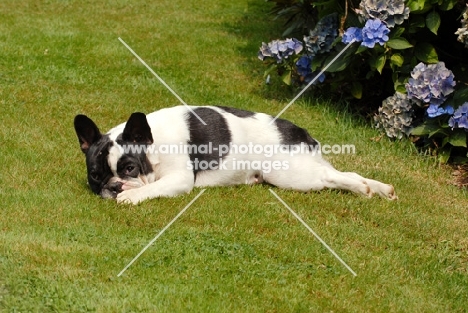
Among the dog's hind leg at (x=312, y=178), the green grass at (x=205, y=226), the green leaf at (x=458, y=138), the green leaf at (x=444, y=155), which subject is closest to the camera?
the green grass at (x=205, y=226)

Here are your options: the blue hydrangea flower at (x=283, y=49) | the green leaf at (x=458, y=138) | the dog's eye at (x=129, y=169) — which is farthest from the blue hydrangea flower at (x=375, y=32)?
the dog's eye at (x=129, y=169)

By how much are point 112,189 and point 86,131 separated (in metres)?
0.56

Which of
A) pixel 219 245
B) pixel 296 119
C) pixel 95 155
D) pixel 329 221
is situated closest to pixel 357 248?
pixel 329 221

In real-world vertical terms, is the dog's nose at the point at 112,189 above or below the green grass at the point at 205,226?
above

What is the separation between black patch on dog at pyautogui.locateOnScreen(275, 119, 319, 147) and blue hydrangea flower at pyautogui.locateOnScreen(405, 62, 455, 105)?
1639 mm

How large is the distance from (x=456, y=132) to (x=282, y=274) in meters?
3.47

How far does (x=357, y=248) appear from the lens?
607cm

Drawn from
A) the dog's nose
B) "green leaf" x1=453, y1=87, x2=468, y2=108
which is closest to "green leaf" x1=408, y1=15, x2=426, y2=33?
"green leaf" x1=453, y1=87, x2=468, y2=108

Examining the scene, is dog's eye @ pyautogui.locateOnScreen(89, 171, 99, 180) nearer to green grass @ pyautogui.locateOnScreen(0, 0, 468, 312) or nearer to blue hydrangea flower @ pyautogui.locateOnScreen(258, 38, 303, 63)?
green grass @ pyautogui.locateOnScreen(0, 0, 468, 312)

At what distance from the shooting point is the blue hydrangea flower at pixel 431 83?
317 inches

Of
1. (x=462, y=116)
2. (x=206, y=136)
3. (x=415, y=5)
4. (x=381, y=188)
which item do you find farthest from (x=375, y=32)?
(x=206, y=136)

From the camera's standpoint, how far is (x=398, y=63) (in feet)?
27.6

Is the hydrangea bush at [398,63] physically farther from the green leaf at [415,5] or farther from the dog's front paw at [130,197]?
the dog's front paw at [130,197]

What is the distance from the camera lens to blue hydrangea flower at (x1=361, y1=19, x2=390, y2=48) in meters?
8.36
